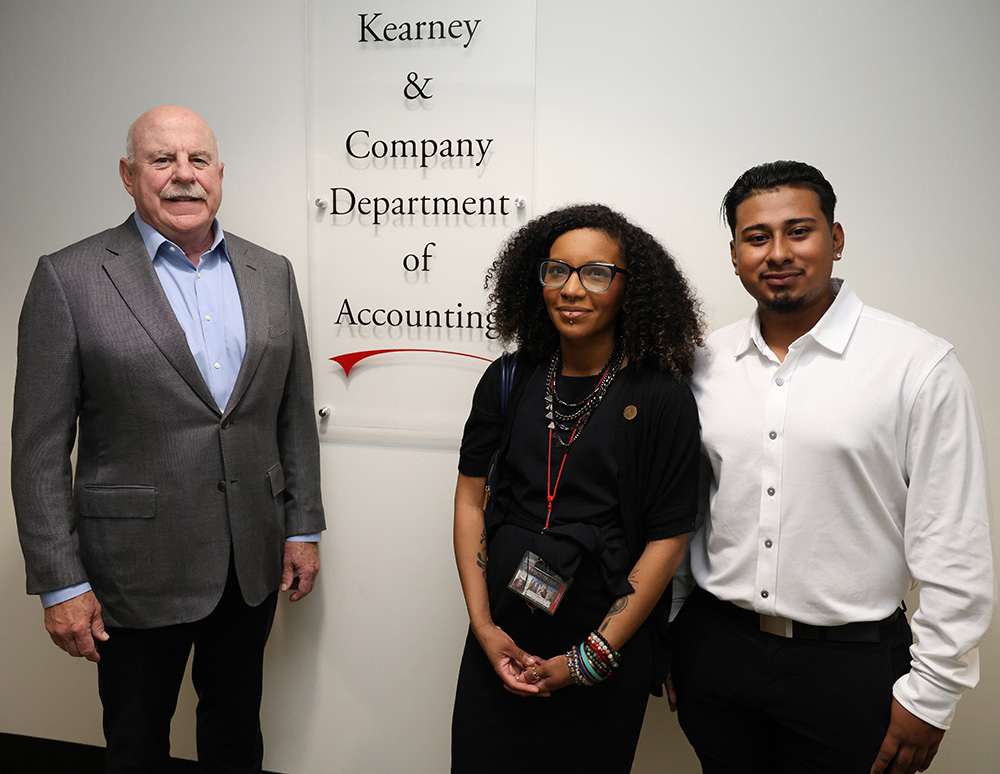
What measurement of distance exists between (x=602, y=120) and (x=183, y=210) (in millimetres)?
1108

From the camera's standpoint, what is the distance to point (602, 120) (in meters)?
2.01

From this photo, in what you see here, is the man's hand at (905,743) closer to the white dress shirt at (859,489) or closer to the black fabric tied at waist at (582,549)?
the white dress shirt at (859,489)

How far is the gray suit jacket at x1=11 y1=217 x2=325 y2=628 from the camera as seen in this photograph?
5.45 feet

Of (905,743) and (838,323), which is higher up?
(838,323)

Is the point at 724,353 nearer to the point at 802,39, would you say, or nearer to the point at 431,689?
the point at 802,39

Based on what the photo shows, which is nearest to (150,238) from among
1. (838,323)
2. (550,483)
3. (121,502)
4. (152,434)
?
(152,434)

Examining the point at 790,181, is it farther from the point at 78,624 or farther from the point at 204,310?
the point at 78,624

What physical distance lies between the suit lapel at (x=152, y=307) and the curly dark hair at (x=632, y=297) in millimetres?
748

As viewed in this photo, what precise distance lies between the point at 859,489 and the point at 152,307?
1.58 meters

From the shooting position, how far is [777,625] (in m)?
1.49

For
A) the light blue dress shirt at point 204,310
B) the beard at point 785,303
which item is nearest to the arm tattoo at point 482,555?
the light blue dress shirt at point 204,310

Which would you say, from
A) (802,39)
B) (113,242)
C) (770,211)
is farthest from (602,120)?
(113,242)

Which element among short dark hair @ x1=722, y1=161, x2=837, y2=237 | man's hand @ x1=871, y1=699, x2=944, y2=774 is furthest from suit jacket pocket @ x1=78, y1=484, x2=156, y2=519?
man's hand @ x1=871, y1=699, x2=944, y2=774

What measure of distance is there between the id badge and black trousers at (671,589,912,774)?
13.5 inches
